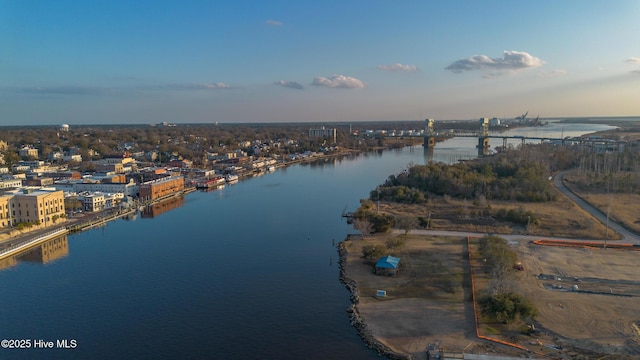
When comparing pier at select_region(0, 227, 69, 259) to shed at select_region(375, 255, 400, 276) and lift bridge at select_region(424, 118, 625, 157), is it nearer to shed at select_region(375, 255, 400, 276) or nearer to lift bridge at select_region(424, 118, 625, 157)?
shed at select_region(375, 255, 400, 276)

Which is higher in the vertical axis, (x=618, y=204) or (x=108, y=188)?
(x=108, y=188)

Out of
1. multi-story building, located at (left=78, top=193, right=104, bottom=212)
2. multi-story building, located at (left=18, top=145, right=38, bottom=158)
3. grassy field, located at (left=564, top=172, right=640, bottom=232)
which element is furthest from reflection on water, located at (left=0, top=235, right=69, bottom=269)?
multi-story building, located at (left=18, top=145, right=38, bottom=158)

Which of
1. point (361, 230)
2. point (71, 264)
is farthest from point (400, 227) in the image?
point (71, 264)

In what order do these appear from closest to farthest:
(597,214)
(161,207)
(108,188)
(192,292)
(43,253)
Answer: (192,292)
(43,253)
(597,214)
(161,207)
(108,188)

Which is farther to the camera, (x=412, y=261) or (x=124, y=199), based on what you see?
(x=124, y=199)

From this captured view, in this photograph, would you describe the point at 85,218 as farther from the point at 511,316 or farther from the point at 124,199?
the point at 511,316

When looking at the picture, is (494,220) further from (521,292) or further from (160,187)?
(160,187)

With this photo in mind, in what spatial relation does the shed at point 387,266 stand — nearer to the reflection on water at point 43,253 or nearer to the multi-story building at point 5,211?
the reflection on water at point 43,253

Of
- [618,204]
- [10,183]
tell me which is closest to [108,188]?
[10,183]
